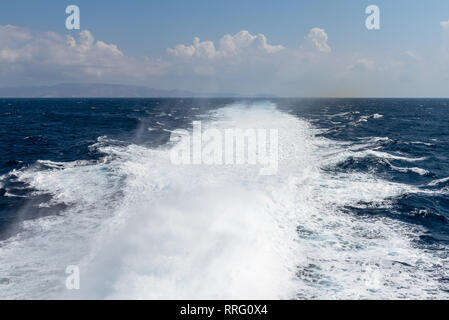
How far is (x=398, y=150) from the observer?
3045cm

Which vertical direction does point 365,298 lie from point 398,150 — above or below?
below

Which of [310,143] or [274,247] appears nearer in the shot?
[274,247]

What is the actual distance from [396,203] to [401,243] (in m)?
4.80

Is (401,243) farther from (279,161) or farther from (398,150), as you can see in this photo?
(398,150)

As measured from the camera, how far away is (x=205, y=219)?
1316cm

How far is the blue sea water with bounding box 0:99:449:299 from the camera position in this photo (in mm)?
9242

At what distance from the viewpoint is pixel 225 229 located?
12.3 metres

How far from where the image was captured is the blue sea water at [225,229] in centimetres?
924

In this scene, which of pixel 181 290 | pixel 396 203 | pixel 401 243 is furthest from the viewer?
pixel 396 203

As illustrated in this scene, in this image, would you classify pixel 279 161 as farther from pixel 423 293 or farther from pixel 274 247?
pixel 423 293

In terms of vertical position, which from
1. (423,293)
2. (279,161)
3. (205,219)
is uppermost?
(279,161)
